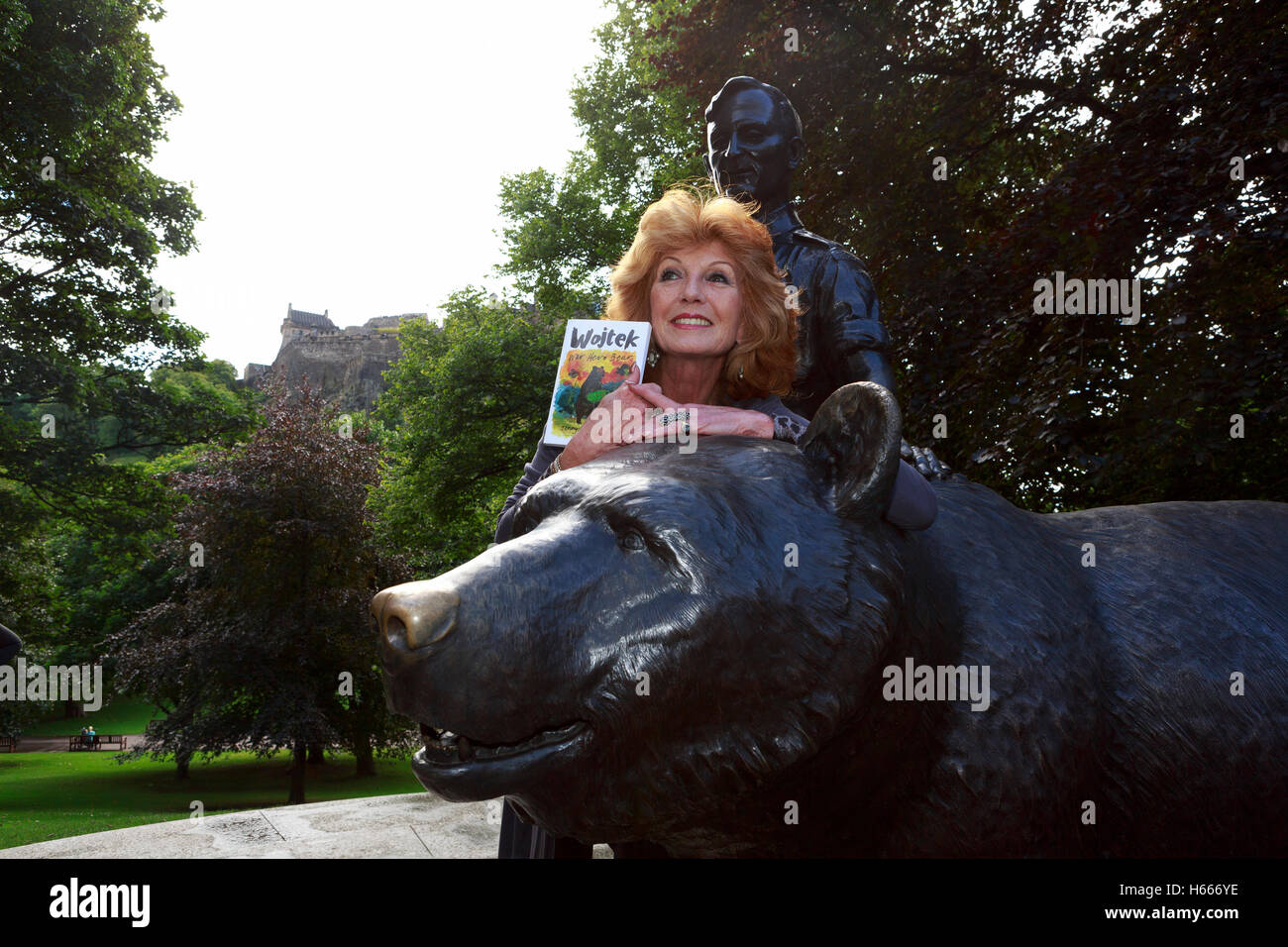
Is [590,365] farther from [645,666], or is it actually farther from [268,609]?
[268,609]

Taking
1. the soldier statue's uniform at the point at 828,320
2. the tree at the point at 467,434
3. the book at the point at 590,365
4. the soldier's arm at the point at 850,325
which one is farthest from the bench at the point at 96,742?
the book at the point at 590,365

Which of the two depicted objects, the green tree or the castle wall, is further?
the castle wall

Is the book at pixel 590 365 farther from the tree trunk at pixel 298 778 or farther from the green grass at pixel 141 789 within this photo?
the tree trunk at pixel 298 778

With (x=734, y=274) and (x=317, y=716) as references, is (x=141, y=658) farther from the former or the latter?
(x=734, y=274)

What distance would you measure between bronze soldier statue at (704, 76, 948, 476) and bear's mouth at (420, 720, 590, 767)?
1.82 m

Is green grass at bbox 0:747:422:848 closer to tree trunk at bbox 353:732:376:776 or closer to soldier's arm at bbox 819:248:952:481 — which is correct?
tree trunk at bbox 353:732:376:776

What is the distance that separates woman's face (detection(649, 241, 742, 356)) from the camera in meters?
2.50

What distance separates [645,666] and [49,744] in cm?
4357

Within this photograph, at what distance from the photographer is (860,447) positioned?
5.68 feet

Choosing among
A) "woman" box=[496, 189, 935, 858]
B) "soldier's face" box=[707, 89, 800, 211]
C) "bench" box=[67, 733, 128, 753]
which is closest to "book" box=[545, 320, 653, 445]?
"woman" box=[496, 189, 935, 858]

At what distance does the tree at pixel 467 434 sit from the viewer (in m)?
21.6

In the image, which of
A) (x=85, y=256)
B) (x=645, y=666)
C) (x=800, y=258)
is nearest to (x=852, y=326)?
(x=800, y=258)
